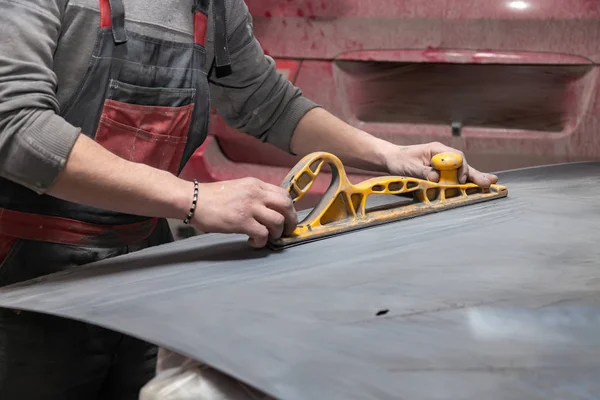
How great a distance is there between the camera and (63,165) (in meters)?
1.16

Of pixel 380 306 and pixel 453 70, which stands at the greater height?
pixel 453 70

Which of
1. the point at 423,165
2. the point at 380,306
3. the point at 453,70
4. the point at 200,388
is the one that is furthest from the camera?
the point at 453,70

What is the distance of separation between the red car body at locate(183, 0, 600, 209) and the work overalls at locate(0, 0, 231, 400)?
67cm

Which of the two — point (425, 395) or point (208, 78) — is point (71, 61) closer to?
point (208, 78)

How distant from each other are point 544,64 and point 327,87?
1.85 feet

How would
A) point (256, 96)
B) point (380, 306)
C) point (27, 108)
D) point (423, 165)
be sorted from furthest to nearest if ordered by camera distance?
1. point (256, 96)
2. point (423, 165)
3. point (27, 108)
4. point (380, 306)

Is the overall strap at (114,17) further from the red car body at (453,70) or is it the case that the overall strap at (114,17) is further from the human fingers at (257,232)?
the red car body at (453,70)

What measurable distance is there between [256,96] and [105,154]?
62 centimetres

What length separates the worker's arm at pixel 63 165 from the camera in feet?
3.77

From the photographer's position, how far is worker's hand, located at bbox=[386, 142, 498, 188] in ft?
5.30

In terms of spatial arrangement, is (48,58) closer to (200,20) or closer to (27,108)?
(27,108)

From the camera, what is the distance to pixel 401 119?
84.1 inches

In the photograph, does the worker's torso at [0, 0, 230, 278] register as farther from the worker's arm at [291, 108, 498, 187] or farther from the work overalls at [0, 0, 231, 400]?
the worker's arm at [291, 108, 498, 187]

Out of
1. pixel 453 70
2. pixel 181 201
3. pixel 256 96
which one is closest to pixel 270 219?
pixel 181 201
